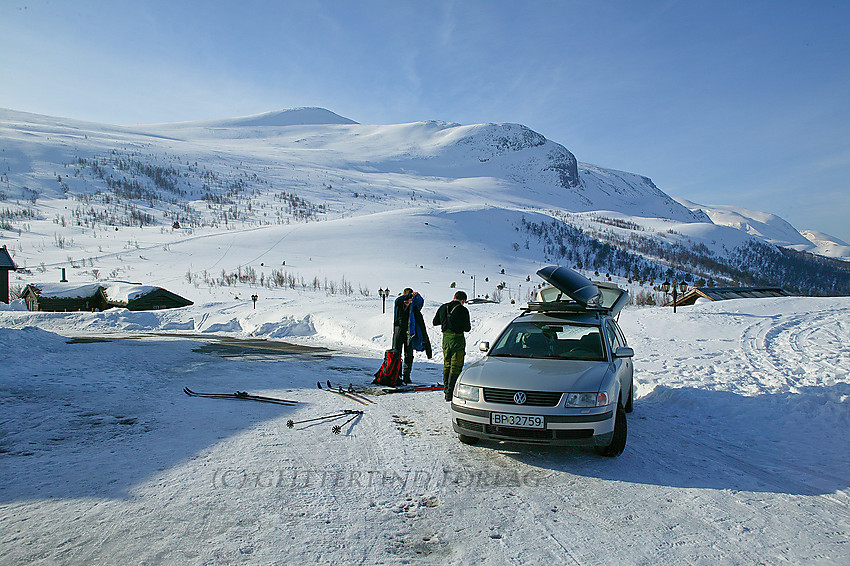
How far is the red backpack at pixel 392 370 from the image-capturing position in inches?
389

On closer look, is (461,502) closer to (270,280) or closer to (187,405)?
(187,405)

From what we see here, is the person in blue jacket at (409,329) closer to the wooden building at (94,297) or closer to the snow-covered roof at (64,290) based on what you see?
the wooden building at (94,297)

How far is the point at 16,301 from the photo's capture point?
109 feet

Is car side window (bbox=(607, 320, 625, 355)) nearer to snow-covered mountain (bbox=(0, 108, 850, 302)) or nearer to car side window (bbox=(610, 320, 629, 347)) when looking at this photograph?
car side window (bbox=(610, 320, 629, 347))

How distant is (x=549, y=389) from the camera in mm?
5359

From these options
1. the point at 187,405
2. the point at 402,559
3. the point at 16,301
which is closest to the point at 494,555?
the point at 402,559

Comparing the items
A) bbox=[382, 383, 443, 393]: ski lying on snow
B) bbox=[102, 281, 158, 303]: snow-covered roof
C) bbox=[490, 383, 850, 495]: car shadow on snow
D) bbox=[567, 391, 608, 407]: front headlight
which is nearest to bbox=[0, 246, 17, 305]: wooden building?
bbox=[102, 281, 158, 303]: snow-covered roof

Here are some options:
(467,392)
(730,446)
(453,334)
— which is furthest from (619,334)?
(467,392)

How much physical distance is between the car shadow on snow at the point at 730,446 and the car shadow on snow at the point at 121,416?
3.57 meters

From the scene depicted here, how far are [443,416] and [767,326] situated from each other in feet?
42.1

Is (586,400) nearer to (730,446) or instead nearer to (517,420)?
(517,420)

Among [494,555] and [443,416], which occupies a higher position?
[494,555]

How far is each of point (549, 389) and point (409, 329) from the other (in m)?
5.17

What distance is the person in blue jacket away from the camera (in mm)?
10102
